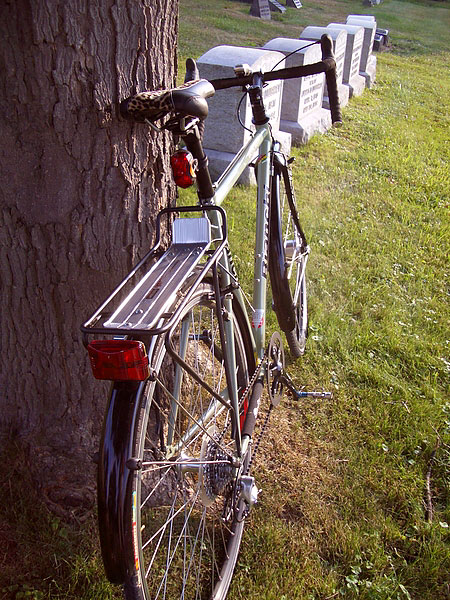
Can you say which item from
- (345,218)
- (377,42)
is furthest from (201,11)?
(345,218)

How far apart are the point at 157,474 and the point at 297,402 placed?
41.9 inches

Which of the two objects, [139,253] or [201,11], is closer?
[139,253]

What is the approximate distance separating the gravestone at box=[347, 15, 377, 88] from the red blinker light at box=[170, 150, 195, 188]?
9.79 meters

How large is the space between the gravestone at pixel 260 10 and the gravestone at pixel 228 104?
13.3 meters

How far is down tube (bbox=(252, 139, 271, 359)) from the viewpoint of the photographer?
2.35 metres

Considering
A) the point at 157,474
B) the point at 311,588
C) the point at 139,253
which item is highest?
the point at 139,253

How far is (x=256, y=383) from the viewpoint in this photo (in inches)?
91.4

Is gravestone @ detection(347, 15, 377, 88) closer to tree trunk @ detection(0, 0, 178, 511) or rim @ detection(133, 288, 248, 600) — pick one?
tree trunk @ detection(0, 0, 178, 511)

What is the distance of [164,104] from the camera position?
1.55m

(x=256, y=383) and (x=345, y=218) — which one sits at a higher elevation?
(x=256, y=383)

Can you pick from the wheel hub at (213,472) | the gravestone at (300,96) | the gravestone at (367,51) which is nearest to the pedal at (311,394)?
the wheel hub at (213,472)

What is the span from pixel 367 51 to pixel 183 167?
32.7 ft

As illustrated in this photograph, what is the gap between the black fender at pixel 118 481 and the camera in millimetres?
1318

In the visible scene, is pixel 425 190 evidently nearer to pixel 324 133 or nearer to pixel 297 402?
pixel 324 133
